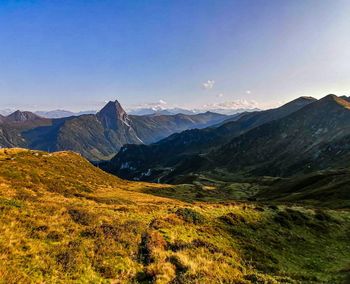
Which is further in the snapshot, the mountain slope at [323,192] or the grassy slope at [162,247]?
the mountain slope at [323,192]

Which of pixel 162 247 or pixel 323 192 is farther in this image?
pixel 323 192

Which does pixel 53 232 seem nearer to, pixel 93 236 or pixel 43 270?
pixel 93 236

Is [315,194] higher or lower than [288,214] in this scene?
lower

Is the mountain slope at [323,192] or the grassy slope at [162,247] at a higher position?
the grassy slope at [162,247]

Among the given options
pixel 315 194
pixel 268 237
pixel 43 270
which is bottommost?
pixel 315 194

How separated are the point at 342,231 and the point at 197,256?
28169 mm

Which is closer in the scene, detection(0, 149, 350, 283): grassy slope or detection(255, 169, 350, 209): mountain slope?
detection(0, 149, 350, 283): grassy slope

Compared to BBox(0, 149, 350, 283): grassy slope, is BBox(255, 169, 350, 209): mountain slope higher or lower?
lower

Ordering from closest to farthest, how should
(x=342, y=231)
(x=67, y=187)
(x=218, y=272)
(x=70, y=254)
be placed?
(x=70, y=254) → (x=218, y=272) → (x=342, y=231) → (x=67, y=187)

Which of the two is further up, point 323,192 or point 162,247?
point 162,247

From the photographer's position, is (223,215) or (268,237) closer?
(268,237)

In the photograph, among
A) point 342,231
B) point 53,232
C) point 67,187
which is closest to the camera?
point 53,232

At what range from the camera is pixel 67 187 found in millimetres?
78562

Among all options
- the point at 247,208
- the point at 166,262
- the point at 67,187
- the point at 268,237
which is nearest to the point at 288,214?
the point at 247,208
